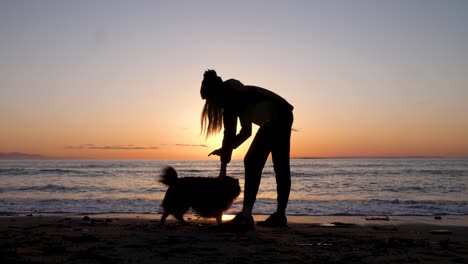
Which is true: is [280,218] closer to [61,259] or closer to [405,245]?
[405,245]

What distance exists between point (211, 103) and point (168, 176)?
1.04m

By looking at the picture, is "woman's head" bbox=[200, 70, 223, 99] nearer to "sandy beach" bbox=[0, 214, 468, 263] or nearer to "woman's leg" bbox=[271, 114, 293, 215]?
"woman's leg" bbox=[271, 114, 293, 215]

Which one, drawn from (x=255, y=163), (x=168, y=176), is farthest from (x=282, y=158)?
(x=168, y=176)

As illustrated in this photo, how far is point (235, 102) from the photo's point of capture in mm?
4457

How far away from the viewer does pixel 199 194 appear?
492 centimetres

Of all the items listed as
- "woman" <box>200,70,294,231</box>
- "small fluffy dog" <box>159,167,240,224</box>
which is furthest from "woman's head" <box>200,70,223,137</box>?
"small fluffy dog" <box>159,167,240,224</box>

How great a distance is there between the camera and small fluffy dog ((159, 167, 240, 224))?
16.0 feet

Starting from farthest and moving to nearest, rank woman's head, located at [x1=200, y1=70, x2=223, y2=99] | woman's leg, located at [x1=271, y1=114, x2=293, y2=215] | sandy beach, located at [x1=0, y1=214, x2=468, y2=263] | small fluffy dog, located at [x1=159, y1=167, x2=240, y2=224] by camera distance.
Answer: small fluffy dog, located at [x1=159, y1=167, x2=240, y2=224] → woman's leg, located at [x1=271, y1=114, x2=293, y2=215] → woman's head, located at [x1=200, y1=70, x2=223, y2=99] → sandy beach, located at [x1=0, y1=214, x2=468, y2=263]

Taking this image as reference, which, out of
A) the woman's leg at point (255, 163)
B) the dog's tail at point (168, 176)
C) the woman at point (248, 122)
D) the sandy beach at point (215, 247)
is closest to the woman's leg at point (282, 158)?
the woman at point (248, 122)

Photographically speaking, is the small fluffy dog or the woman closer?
the woman

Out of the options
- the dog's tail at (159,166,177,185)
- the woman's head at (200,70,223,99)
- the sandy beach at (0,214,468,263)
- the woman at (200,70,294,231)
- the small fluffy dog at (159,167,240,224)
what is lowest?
the sandy beach at (0,214,468,263)

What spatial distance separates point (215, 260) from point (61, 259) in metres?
1.00

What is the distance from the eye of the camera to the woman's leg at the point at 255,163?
14.7ft

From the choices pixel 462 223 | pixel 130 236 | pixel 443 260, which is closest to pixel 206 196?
pixel 130 236
